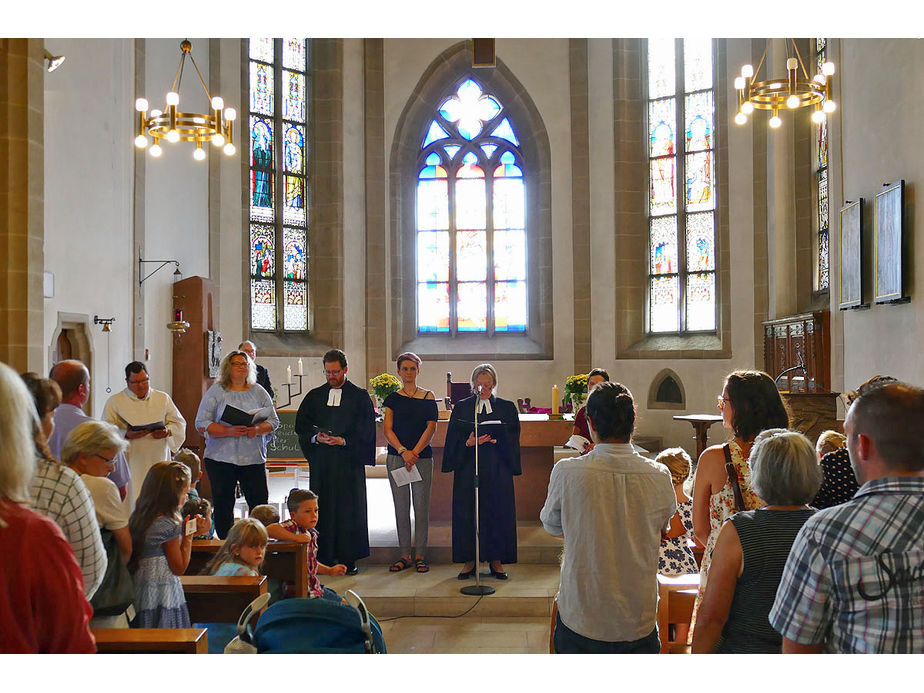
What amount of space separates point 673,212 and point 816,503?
10256 mm

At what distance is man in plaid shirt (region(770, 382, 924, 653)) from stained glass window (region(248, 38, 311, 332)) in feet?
36.1

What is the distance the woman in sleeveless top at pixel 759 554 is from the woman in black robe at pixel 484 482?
3369 mm

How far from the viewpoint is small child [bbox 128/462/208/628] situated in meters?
3.08

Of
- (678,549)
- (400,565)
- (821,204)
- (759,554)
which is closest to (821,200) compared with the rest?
(821,204)

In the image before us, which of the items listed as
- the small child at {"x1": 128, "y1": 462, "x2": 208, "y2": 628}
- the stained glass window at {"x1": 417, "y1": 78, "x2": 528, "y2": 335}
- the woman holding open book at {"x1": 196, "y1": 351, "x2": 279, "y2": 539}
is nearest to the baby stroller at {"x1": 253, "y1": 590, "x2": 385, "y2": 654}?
the small child at {"x1": 128, "y1": 462, "x2": 208, "y2": 628}

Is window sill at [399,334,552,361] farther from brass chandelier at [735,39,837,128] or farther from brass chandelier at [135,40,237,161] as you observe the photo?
brass chandelier at [135,40,237,161]

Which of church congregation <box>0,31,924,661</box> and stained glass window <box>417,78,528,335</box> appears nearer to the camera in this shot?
church congregation <box>0,31,924,661</box>

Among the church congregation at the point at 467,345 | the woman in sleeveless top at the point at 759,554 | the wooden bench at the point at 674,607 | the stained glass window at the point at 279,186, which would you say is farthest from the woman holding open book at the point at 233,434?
the stained glass window at the point at 279,186

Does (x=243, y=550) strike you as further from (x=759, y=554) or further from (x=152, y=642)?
(x=759, y=554)

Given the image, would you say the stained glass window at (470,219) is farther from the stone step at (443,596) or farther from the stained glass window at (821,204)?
the stone step at (443,596)

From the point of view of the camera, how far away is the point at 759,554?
2119 mm

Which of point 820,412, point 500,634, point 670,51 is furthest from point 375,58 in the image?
point 500,634

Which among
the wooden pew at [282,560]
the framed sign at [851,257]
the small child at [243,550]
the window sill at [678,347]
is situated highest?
the framed sign at [851,257]

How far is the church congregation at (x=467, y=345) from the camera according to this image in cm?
214
